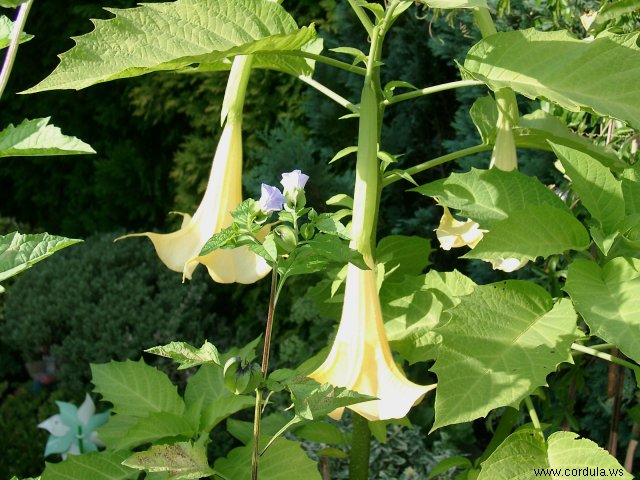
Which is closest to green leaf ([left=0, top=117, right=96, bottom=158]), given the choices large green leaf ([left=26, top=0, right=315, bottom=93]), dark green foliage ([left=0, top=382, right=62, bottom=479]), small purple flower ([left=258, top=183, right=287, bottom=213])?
large green leaf ([left=26, top=0, right=315, bottom=93])

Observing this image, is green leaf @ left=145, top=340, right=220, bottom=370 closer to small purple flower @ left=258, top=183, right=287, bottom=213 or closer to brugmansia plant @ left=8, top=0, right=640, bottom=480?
brugmansia plant @ left=8, top=0, right=640, bottom=480

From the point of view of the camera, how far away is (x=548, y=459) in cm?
102

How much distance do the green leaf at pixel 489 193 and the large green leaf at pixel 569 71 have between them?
162 millimetres

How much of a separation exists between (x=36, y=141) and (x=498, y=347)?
1.76 ft

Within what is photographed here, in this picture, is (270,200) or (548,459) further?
(548,459)

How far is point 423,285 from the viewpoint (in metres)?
1.20

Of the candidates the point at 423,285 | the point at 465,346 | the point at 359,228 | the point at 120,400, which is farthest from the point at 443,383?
the point at 120,400

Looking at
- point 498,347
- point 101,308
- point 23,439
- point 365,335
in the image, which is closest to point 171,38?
point 365,335

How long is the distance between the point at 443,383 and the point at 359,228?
0.19m

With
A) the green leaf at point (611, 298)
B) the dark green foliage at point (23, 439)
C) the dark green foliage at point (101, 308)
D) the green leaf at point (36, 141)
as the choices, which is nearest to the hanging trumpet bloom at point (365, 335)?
the green leaf at point (611, 298)

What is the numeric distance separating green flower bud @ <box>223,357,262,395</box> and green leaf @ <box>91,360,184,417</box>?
1.68 feet

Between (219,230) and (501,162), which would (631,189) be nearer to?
(501,162)

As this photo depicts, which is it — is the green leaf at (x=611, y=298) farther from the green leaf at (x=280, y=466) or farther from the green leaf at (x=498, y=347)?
the green leaf at (x=280, y=466)

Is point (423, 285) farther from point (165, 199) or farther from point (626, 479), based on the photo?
point (165, 199)
